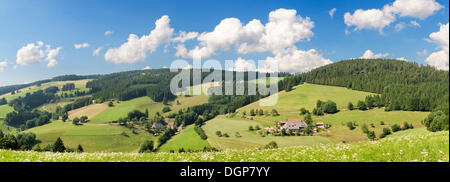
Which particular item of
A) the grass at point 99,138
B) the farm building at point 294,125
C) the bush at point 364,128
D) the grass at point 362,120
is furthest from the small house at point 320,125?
the grass at point 99,138

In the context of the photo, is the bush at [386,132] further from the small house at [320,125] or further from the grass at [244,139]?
the small house at [320,125]

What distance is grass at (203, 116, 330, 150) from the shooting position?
124500mm

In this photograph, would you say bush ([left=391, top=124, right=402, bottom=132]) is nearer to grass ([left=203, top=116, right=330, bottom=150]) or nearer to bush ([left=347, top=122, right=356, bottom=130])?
bush ([left=347, top=122, right=356, bottom=130])

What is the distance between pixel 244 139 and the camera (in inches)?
5531

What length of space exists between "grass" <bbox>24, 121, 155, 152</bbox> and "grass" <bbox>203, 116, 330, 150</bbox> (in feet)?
171

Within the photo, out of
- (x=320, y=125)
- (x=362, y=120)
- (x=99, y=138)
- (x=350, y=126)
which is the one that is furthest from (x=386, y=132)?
(x=99, y=138)

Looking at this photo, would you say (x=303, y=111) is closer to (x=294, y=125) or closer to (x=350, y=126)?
(x=294, y=125)

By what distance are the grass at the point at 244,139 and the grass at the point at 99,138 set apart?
52.0 m

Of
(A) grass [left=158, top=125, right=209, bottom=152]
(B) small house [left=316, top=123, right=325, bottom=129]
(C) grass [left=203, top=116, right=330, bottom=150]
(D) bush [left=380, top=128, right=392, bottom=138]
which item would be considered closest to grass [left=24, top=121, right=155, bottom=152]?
(A) grass [left=158, top=125, right=209, bottom=152]

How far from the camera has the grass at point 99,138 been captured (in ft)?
513

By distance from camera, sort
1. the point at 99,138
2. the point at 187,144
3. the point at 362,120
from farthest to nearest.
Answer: the point at 99,138
the point at 362,120
the point at 187,144

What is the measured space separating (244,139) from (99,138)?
103 metres
